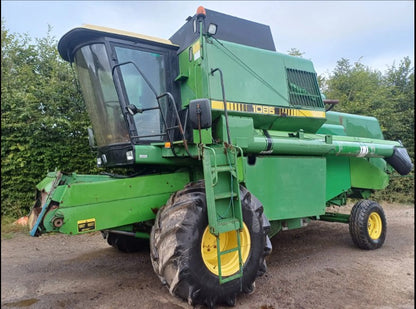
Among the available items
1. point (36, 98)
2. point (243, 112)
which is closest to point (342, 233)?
point (243, 112)

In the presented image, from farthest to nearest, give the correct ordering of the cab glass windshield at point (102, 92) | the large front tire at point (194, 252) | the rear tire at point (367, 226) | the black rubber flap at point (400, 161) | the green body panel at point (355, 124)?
1. the black rubber flap at point (400, 161)
2. the green body panel at point (355, 124)
3. the rear tire at point (367, 226)
4. the cab glass windshield at point (102, 92)
5. the large front tire at point (194, 252)

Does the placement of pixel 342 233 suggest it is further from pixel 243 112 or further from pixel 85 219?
pixel 85 219

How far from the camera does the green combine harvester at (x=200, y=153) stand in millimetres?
3021

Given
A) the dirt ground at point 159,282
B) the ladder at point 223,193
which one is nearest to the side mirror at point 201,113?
the ladder at point 223,193

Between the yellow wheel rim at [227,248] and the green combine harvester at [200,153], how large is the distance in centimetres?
1

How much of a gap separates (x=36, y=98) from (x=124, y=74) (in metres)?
4.54

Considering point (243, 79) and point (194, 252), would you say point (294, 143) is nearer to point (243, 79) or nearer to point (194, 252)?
point (243, 79)

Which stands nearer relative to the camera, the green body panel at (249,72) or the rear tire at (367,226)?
the green body panel at (249,72)

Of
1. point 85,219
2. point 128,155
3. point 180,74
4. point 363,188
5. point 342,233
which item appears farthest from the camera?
point 342,233

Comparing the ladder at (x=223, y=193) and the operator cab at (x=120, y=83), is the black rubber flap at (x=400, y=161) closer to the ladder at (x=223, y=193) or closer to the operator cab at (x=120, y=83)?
the ladder at (x=223, y=193)

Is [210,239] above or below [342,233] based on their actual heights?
above

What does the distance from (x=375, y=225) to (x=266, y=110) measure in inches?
127

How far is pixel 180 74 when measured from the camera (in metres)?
4.09

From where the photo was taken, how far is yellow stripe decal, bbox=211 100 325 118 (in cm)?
386
